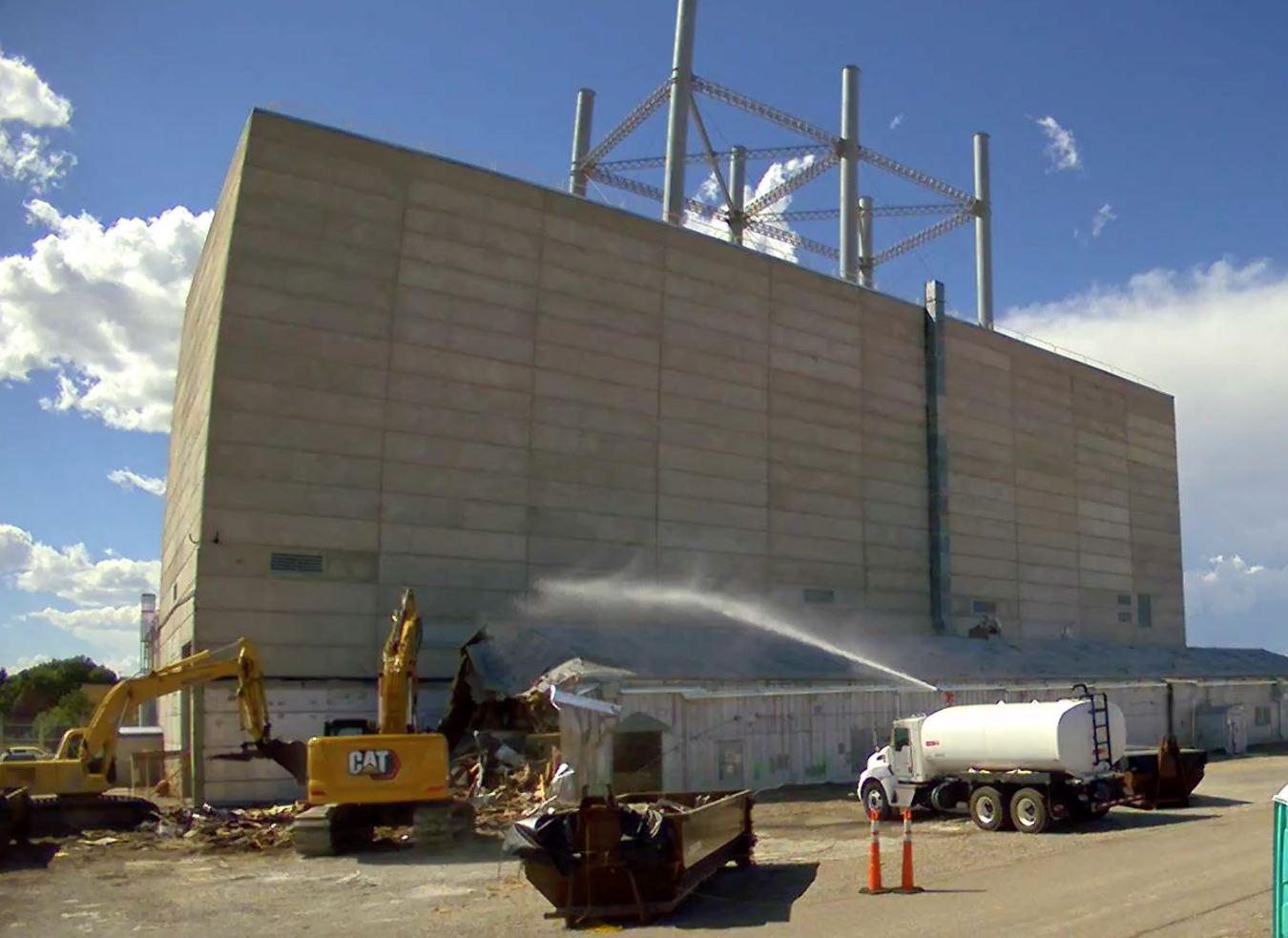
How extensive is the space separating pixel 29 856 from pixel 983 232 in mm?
62516

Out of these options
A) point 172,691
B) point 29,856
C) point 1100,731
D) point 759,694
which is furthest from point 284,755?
point 1100,731

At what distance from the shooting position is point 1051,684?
41.9 meters

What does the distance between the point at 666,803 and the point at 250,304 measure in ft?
85.3

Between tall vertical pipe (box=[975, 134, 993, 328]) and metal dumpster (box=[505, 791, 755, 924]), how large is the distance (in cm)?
5908

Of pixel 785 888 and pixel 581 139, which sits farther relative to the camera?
pixel 581 139

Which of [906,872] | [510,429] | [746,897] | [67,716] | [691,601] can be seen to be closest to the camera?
[906,872]

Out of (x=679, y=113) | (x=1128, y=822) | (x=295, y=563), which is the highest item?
(x=679, y=113)

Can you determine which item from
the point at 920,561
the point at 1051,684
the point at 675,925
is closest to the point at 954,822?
the point at 675,925

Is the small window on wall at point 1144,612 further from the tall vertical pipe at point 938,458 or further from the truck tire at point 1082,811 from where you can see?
the truck tire at point 1082,811

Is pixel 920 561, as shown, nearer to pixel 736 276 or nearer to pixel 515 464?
pixel 736 276

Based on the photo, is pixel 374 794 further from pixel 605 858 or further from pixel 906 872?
pixel 906 872

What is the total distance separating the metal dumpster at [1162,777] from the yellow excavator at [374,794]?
1397cm

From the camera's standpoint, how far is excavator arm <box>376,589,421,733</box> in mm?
22828

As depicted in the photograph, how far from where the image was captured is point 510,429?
41.4 m
